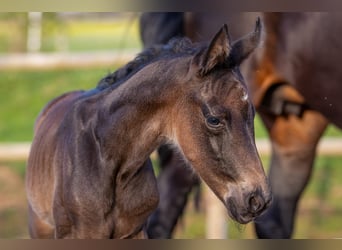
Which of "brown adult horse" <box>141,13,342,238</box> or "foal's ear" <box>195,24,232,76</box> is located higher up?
"foal's ear" <box>195,24,232,76</box>

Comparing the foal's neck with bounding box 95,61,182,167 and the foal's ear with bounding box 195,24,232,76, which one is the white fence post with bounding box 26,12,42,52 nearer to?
the foal's neck with bounding box 95,61,182,167

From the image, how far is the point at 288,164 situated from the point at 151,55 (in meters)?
1.70

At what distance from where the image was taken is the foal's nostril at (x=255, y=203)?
178 cm

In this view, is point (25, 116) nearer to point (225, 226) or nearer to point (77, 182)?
point (225, 226)

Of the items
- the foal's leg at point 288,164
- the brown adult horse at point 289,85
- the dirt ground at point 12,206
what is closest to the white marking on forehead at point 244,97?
the brown adult horse at point 289,85

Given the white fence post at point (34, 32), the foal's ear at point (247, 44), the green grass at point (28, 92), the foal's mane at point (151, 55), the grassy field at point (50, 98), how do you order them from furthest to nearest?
the white fence post at point (34, 32)
the green grass at point (28, 92)
the grassy field at point (50, 98)
the foal's mane at point (151, 55)
the foal's ear at point (247, 44)

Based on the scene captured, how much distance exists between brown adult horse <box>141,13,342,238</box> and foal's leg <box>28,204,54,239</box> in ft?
3.97

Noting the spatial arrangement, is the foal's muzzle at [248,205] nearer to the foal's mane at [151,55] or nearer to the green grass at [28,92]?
the foal's mane at [151,55]

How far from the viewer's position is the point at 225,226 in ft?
15.1

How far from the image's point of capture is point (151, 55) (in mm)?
A: 2160

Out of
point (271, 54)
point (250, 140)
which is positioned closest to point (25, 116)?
point (271, 54)

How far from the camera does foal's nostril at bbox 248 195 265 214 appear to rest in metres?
1.78

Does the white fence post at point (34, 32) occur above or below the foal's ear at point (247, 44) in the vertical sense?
below

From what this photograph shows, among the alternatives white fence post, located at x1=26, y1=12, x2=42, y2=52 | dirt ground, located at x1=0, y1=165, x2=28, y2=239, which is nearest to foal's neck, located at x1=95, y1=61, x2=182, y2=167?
dirt ground, located at x1=0, y1=165, x2=28, y2=239
